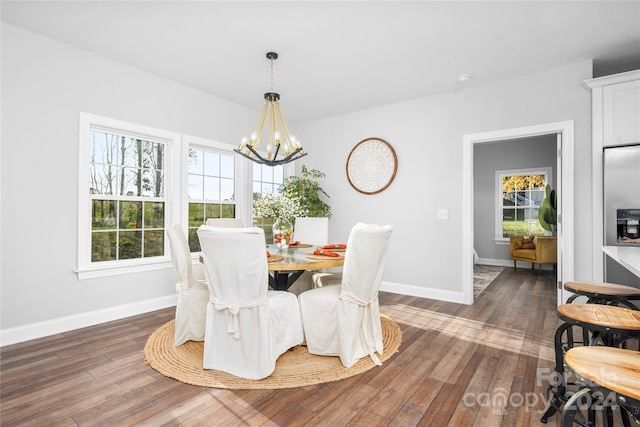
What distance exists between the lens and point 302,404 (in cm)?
188

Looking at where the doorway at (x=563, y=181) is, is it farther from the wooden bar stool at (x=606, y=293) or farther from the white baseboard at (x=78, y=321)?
the white baseboard at (x=78, y=321)

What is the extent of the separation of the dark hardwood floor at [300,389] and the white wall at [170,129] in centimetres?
52

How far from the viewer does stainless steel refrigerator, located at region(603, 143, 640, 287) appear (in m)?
3.03

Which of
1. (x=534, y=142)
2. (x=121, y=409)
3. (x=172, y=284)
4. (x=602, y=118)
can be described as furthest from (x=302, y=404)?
(x=534, y=142)

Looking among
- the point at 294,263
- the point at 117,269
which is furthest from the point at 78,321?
the point at 294,263

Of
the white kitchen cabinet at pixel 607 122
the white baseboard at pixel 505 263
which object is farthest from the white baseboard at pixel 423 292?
the white baseboard at pixel 505 263

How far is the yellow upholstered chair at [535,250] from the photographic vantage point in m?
5.97

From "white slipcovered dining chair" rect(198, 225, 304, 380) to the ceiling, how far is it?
187 cm

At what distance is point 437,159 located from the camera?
428 cm

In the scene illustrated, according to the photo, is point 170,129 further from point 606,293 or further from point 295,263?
point 606,293

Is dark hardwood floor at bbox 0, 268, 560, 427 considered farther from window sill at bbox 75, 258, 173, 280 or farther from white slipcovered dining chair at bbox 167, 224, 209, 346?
window sill at bbox 75, 258, 173, 280

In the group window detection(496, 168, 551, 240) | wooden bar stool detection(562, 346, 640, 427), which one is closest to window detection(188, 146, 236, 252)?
wooden bar stool detection(562, 346, 640, 427)

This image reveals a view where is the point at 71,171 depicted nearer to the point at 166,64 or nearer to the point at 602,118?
the point at 166,64

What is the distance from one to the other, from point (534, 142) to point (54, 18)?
7915mm
